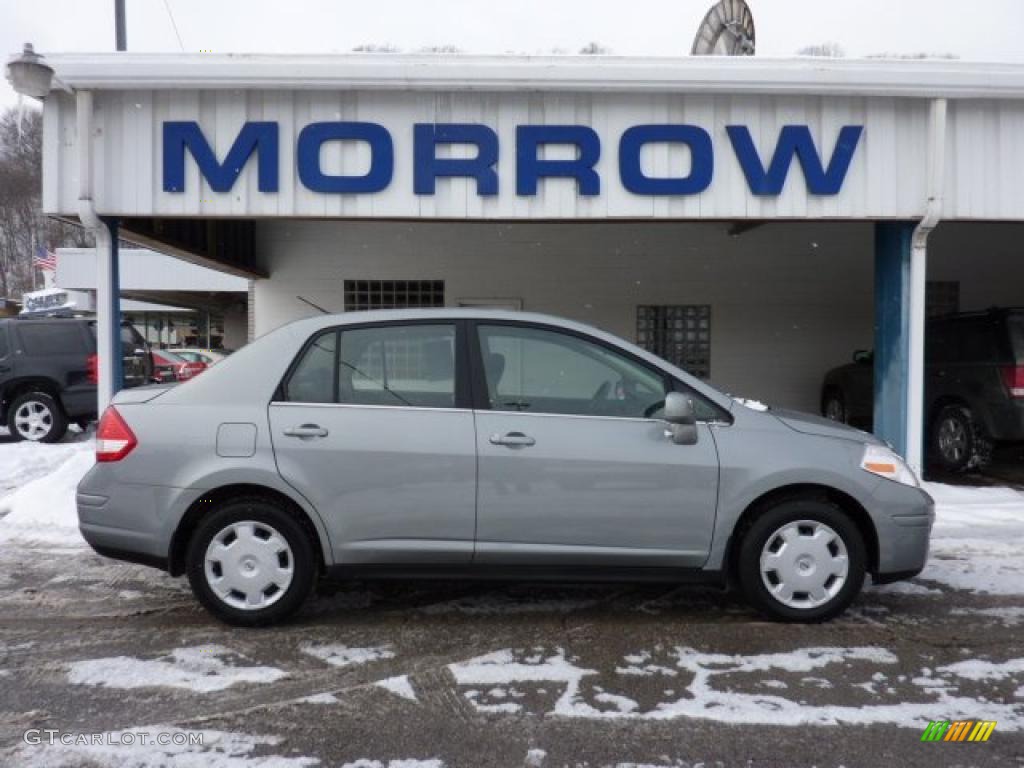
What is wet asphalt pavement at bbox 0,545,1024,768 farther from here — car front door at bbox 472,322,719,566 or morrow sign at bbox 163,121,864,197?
morrow sign at bbox 163,121,864,197

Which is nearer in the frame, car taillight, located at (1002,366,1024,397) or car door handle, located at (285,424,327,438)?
car door handle, located at (285,424,327,438)

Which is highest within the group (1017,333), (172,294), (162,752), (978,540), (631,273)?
(172,294)

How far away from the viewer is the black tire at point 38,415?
35.7ft

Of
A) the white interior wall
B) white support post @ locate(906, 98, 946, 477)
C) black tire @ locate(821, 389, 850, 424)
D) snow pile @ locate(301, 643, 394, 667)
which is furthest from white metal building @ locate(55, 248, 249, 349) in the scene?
snow pile @ locate(301, 643, 394, 667)

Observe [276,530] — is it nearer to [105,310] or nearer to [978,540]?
[105,310]

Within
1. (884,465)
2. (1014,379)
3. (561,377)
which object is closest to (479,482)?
(561,377)

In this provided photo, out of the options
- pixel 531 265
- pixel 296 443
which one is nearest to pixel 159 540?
pixel 296 443

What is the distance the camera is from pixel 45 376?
35.9ft

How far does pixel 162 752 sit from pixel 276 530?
1265 mm

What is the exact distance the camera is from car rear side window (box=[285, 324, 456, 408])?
420 centimetres

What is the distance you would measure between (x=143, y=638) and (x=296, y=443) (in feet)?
4.18

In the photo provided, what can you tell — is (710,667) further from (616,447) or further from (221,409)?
(221,409)

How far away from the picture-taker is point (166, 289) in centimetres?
2664

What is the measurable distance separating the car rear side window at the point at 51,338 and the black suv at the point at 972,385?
431 inches
